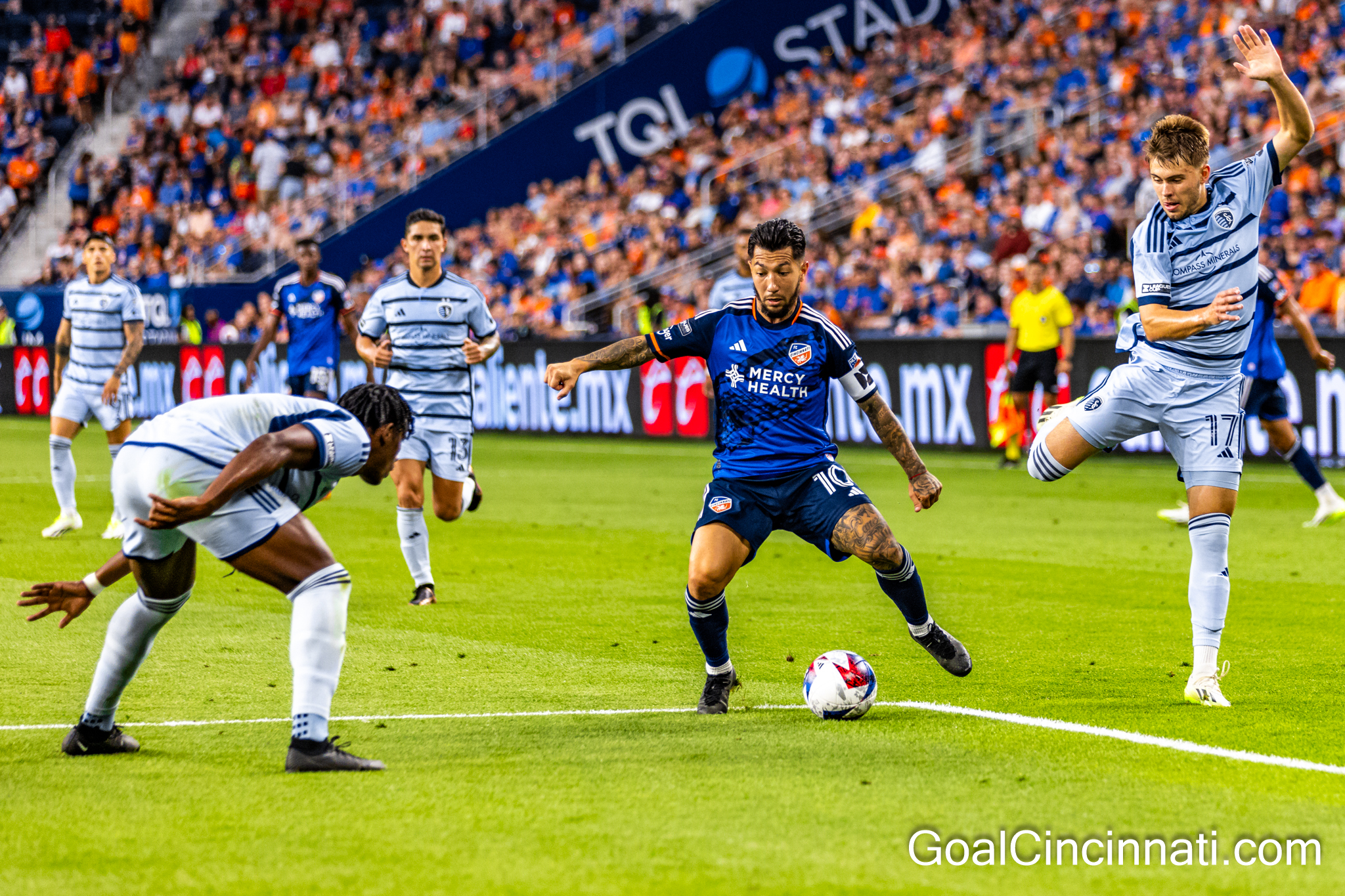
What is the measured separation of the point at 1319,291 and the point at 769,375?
46.4 ft

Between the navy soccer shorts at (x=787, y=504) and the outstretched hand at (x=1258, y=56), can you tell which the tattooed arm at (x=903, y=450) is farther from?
the outstretched hand at (x=1258, y=56)

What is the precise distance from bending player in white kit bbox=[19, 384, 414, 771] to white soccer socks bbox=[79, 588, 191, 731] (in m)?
0.02

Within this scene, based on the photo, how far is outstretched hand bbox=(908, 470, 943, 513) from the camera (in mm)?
6512

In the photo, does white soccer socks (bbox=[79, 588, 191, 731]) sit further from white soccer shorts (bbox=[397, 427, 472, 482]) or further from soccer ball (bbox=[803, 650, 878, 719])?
white soccer shorts (bbox=[397, 427, 472, 482])

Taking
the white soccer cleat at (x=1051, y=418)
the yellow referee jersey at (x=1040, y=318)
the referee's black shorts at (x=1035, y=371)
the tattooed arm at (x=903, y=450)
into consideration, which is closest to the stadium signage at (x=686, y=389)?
the referee's black shorts at (x=1035, y=371)

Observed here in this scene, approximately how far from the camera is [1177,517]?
13.4 meters

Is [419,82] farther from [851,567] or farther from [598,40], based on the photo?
[851,567]

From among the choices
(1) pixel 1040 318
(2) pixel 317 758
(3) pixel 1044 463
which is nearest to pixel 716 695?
(3) pixel 1044 463

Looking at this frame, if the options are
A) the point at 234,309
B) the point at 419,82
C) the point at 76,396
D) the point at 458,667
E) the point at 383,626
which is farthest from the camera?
the point at 419,82

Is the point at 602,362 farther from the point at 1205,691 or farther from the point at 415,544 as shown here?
the point at 415,544

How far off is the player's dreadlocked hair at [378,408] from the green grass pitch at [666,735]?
1.16 metres

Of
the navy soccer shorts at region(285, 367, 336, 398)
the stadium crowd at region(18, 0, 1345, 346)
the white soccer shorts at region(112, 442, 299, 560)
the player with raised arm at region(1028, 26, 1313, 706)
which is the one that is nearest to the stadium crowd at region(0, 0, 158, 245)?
the stadium crowd at region(18, 0, 1345, 346)

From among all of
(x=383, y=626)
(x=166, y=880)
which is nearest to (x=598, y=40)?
(x=383, y=626)

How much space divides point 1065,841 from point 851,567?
6811 mm
